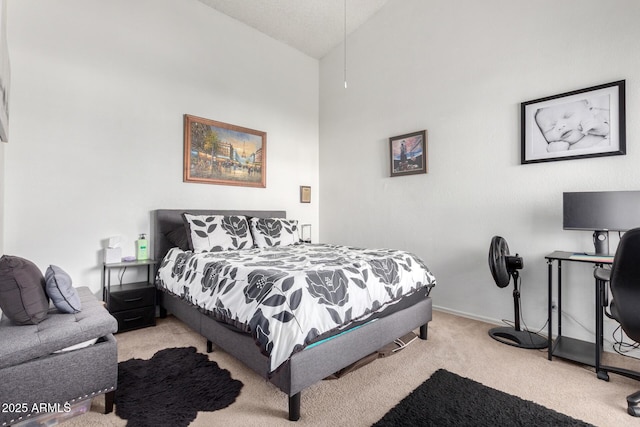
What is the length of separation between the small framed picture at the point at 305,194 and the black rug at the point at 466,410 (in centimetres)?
336

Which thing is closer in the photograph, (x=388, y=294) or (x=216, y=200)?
(x=388, y=294)

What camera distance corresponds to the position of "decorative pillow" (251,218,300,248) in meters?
3.51

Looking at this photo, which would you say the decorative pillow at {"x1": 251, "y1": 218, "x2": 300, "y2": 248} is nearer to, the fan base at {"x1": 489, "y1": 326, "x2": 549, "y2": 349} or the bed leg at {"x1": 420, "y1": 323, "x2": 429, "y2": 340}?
the bed leg at {"x1": 420, "y1": 323, "x2": 429, "y2": 340}

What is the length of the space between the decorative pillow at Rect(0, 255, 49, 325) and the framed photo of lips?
3.94m

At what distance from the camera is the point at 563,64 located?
9.07 feet

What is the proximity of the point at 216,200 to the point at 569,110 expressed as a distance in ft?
12.7

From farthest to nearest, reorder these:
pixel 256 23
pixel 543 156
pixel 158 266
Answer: pixel 256 23
pixel 158 266
pixel 543 156

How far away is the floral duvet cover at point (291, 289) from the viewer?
1664mm

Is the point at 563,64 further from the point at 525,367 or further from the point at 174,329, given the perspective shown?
→ the point at 174,329

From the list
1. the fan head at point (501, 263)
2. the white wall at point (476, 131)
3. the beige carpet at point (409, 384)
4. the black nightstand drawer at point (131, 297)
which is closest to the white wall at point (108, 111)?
the black nightstand drawer at point (131, 297)

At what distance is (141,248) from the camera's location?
324cm

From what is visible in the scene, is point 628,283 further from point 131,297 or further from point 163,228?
point 163,228

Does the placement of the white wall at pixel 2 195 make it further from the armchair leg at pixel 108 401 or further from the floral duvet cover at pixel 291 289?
the armchair leg at pixel 108 401

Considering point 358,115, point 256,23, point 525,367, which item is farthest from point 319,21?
point 525,367
